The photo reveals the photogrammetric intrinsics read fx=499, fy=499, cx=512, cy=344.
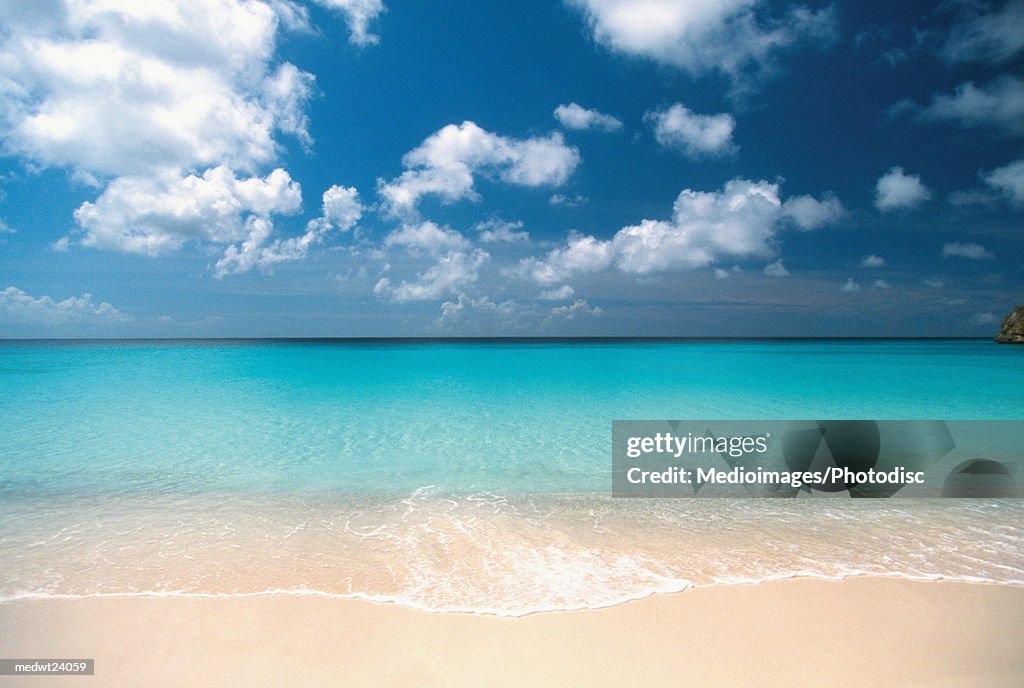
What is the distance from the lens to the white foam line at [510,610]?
3961mm

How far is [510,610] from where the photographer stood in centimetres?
395

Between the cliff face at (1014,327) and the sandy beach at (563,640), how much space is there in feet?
318

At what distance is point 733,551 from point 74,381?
28.6 metres

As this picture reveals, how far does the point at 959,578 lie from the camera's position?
4.42 m

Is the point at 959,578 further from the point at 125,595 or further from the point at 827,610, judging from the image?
the point at 125,595

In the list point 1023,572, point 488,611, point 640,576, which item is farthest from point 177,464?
point 1023,572
